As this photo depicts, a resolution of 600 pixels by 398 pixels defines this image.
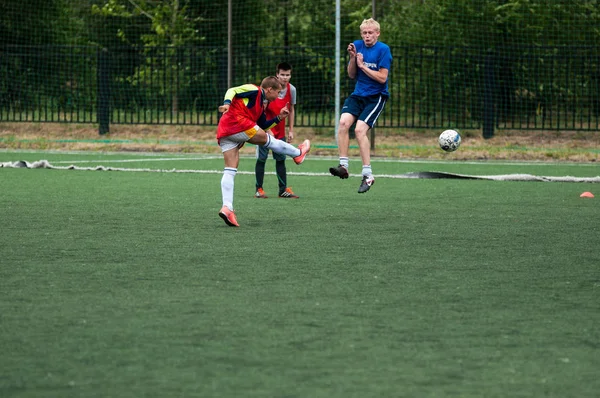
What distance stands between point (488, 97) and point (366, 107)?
1190 cm

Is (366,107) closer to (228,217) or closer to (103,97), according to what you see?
(228,217)

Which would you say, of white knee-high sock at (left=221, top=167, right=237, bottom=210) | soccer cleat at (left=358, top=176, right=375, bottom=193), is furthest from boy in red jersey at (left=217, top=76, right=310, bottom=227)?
soccer cleat at (left=358, top=176, right=375, bottom=193)

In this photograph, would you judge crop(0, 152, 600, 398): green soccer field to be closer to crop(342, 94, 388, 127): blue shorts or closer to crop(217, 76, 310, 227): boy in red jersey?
crop(217, 76, 310, 227): boy in red jersey

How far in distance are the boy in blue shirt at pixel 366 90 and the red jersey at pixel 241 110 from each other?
1811 mm

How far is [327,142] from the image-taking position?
939 inches

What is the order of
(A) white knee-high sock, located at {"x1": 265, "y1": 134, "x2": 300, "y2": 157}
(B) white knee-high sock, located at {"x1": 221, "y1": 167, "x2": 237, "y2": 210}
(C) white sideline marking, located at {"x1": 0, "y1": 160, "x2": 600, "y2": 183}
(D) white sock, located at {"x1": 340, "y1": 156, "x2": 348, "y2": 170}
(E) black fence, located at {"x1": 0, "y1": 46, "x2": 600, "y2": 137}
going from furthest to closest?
1. (E) black fence, located at {"x1": 0, "y1": 46, "x2": 600, "y2": 137}
2. (C) white sideline marking, located at {"x1": 0, "y1": 160, "x2": 600, "y2": 183}
3. (D) white sock, located at {"x1": 340, "y1": 156, "x2": 348, "y2": 170}
4. (A) white knee-high sock, located at {"x1": 265, "y1": 134, "x2": 300, "y2": 157}
5. (B) white knee-high sock, located at {"x1": 221, "y1": 167, "x2": 237, "y2": 210}

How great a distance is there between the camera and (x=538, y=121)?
24.8 metres

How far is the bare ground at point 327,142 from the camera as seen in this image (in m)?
20.9

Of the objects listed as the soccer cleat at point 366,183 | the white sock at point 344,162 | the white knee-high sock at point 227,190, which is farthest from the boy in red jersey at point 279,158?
the white knee-high sock at point 227,190

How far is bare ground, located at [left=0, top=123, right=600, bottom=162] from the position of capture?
20906 millimetres

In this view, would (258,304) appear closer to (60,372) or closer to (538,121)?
(60,372)

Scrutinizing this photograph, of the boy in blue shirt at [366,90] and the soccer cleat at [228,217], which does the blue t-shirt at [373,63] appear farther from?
the soccer cleat at [228,217]

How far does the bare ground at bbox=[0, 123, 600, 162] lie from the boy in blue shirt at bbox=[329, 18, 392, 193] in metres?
8.67

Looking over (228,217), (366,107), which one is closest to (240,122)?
(228,217)
